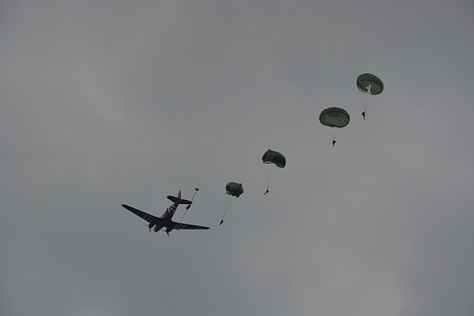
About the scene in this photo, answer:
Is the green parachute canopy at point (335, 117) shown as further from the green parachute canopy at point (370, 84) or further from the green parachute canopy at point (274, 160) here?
the green parachute canopy at point (274, 160)

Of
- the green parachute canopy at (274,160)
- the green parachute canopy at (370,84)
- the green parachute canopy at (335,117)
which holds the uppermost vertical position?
the green parachute canopy at (370,84)

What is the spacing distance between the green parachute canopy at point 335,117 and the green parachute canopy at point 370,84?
12.6 feet

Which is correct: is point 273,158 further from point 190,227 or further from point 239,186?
point 190,227

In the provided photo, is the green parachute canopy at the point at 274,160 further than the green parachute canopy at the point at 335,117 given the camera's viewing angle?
Yes

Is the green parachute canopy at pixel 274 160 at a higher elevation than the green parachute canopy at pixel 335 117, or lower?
lower

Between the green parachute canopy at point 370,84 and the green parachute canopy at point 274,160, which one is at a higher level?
the green parachute canopy at point 370,84

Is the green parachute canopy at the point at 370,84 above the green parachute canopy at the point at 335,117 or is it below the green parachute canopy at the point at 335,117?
above

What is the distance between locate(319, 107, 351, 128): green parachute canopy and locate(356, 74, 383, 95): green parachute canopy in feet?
12.6

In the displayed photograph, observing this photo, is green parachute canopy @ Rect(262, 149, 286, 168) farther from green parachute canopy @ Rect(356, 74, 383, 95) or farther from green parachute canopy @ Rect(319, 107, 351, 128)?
green parachute canopy @ Rect(356, 74, 383, 95)

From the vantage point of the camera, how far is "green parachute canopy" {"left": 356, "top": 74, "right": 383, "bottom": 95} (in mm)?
49281

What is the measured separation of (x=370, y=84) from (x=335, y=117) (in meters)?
5.89

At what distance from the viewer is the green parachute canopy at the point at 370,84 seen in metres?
49.3

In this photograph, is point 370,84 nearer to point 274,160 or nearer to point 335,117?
point 335,117

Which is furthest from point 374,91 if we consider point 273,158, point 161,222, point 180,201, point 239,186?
point 161,222
